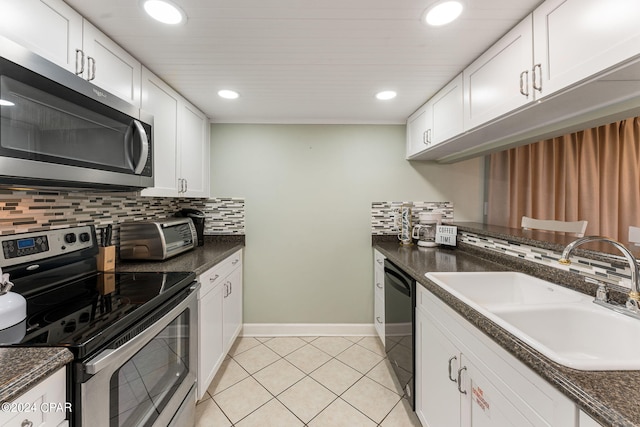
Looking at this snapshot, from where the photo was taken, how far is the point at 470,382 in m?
1.00

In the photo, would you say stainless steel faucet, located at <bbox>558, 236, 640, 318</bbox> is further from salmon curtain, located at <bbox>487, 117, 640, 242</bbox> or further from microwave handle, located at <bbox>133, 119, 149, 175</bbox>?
microwave handle, located at <bbox>133, 119, 149, 175</bbox>

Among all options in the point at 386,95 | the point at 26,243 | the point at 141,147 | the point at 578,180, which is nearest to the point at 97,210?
the point at 26,243

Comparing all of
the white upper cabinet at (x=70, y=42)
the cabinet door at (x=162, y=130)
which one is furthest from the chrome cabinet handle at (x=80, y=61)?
the cabinet door at (x=162, y=130)

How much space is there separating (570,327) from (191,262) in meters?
1.95

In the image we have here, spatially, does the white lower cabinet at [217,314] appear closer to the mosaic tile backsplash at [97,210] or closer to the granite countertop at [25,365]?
the mosaic tile backsplash at [97,210]

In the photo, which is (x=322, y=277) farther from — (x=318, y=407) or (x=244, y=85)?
(x=244, y=85)

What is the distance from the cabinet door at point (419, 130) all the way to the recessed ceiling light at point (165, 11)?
68.3 inches

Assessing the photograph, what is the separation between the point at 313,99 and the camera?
2104mm

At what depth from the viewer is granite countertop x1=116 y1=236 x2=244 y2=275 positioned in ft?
5.28

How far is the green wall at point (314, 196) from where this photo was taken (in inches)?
104

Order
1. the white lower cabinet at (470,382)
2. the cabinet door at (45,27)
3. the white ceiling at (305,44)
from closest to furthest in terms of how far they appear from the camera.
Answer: the white lower cabinet at (470,382)
the cabinet door at (45,27)
the white ceiling at (305,44)

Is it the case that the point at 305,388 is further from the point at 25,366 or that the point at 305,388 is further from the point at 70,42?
the point at 70,42

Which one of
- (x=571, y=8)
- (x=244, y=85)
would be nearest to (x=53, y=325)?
(x=244, y=85)

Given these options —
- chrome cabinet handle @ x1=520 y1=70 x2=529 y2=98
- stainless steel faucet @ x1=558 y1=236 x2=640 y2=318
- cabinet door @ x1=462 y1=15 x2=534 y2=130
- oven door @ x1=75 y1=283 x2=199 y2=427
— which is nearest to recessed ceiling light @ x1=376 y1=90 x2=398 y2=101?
cabinet door @ x1=462 y1=15 x2=534 y2=130
